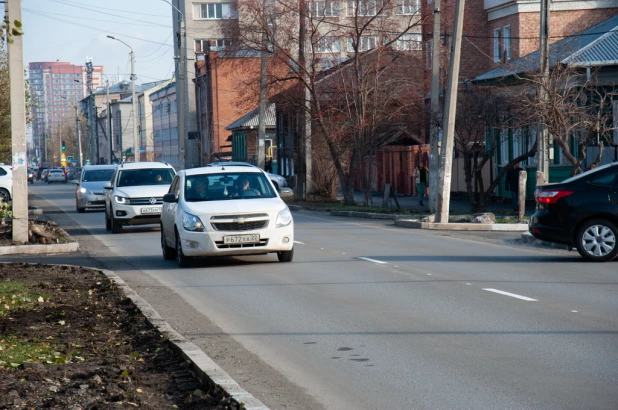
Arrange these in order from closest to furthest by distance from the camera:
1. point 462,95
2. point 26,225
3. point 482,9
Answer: point 26,225 → point 462,95 → point 482,9

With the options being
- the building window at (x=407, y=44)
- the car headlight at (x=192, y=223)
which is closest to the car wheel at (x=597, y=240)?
the car headlight at (x=192, y=223)

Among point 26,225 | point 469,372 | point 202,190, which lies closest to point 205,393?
point 469,372

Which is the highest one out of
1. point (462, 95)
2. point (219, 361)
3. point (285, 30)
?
point (285, 30)

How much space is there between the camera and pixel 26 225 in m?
19.0

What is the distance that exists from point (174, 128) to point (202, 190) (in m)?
88.7

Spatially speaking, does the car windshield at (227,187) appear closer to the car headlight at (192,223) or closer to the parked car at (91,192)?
the car headlight at (192,223)

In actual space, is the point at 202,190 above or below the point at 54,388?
above

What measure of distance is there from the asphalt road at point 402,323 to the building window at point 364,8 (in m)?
17.4

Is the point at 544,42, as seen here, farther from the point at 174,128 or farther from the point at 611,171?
the point at 174,128

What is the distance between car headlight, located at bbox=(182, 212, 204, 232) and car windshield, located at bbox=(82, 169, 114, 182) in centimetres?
2157

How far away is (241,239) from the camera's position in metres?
14.6

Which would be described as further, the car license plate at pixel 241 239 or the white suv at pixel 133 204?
the white suv at pixel 133 204

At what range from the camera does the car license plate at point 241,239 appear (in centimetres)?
1459

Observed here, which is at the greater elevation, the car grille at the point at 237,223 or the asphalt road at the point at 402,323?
the car grille at the point at 237,223
